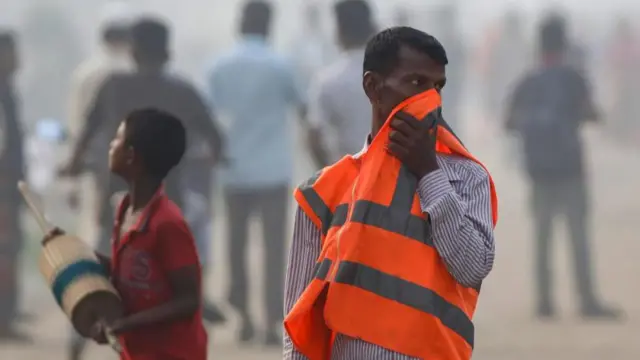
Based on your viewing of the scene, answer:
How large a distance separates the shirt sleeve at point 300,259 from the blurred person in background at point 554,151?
6.67 meters

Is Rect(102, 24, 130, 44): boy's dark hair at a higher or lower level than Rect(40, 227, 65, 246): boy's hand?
lower

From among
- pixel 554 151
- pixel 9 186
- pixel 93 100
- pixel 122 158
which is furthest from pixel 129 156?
pixel 554 151

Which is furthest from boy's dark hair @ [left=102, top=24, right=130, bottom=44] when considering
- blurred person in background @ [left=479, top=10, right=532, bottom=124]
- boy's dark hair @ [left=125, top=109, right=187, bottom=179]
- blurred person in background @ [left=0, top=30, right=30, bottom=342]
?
blurred person in background @ [left=479, top=10, right=532, bottom=124]

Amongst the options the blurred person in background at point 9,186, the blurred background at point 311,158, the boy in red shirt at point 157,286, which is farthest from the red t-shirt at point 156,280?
the blurred person in background at point 9,186

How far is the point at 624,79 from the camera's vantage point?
2161 cm

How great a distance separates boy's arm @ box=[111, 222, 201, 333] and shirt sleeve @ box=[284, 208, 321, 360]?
837 mm

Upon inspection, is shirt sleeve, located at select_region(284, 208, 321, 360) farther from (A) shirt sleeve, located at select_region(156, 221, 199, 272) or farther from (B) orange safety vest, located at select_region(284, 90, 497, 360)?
(A) shirt sleeve, located at select_region(156, 221, 199, 272)

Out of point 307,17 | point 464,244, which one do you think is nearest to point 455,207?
point 464,244

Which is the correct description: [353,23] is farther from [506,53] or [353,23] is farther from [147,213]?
[506,53]

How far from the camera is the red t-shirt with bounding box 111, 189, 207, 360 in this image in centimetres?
450

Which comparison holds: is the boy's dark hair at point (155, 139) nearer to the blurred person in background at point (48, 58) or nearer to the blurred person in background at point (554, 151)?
the blurred person in background at point (554, 151)

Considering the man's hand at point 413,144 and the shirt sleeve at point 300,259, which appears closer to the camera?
the man's hand at point 413,144

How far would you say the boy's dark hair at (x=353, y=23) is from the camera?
805 centimetres

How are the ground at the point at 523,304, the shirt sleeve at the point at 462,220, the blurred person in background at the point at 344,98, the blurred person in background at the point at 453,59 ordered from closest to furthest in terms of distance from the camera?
the shirt sleeve at the point at 462,220 → the blurred person in background at the point at 344,98 → the ground at the point at 523,304 → the blurred person in background at the point at 453,59
